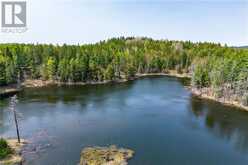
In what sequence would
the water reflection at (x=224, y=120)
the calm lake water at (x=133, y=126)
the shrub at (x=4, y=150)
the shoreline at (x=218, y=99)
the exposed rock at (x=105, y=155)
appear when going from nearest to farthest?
the exposed rock at (x=105, y=155) → the shrub at (x=4, y=150) → the calm lake water at (x=133, y=126) → the water reflection at (x=224, y=120) → the shoreline at (x=218, y=99)

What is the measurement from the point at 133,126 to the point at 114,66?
5997 cm

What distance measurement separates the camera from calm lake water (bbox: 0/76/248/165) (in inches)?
1513

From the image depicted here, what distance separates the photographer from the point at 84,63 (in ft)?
318

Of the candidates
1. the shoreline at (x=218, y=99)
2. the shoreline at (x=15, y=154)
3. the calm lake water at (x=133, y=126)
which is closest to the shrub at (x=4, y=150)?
the shoreline at (x=15, y=154)

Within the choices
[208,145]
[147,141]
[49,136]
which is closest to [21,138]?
[49,136]

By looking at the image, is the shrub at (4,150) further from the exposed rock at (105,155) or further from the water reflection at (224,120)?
the water reflection at (224,120)

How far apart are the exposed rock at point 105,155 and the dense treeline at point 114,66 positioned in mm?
42189

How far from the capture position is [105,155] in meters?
37.4

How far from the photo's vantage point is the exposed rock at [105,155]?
35.5 meters

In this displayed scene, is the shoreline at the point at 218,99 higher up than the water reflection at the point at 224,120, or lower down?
higher up

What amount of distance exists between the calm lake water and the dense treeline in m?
8.94

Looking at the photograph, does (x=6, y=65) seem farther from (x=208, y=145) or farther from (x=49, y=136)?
(x=208, y=145)

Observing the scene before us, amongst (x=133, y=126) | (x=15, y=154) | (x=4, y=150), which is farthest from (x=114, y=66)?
(x=4, y=150)

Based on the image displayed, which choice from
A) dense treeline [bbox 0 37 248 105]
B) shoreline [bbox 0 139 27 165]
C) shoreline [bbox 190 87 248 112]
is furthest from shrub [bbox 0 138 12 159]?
shoreline [bbox 190 87 248 112]
